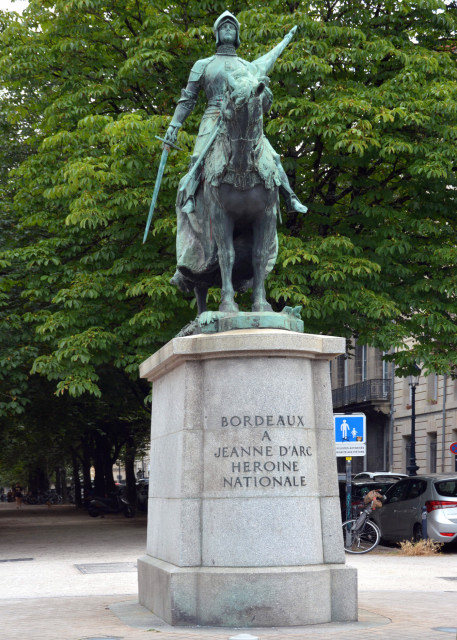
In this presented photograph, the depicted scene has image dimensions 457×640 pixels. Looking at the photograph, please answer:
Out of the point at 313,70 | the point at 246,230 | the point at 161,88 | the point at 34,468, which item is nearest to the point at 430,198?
the point at 313,70

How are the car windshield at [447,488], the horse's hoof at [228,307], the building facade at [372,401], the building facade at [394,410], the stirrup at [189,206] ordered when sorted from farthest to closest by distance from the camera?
the building facade at [372,401]
the building facade at [394,410]
the car windshield at [447,488]
the stirrup at [189,206]
the horse's hoof at [228,307]

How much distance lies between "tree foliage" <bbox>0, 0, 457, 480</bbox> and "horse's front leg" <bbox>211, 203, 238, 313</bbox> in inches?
341

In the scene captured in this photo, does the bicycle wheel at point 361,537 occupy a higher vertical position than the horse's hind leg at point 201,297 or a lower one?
lower

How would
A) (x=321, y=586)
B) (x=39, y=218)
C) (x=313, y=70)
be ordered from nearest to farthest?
1. (x=321, y=586)
2. (x=313, y=70)
3. (x=39, y=218)

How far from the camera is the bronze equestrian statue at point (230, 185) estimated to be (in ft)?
31.2

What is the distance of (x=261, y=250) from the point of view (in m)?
10.5

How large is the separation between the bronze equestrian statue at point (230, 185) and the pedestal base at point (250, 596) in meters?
2.57

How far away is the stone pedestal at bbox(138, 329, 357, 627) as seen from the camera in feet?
29.9

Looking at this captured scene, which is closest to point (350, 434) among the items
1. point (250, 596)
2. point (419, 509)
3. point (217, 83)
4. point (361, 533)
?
point (361, 533)

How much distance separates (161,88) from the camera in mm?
22156

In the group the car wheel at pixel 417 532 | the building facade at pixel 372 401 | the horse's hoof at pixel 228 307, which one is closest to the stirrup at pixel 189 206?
the horse's hoof at pixel 228 307

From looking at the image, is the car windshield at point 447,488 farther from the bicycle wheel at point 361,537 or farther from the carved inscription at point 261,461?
the carved inscription at point 261,461

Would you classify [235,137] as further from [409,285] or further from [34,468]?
[34,468]

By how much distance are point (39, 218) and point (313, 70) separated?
7.07 meters
